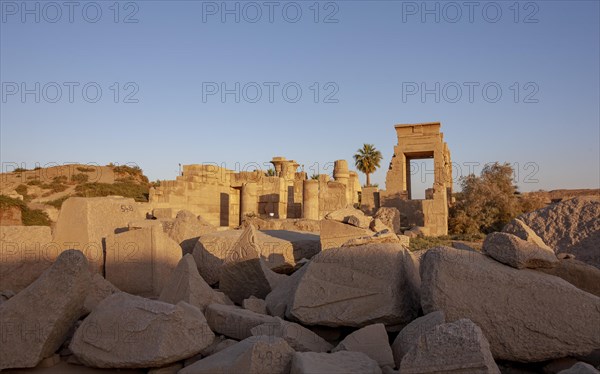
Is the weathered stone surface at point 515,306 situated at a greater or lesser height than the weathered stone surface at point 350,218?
lesser

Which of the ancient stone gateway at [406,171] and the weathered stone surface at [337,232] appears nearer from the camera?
the weathered stone surface at [337,232]

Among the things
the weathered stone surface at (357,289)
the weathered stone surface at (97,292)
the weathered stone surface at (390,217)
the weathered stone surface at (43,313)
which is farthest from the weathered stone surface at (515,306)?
the weathered stone surface at (390,217)

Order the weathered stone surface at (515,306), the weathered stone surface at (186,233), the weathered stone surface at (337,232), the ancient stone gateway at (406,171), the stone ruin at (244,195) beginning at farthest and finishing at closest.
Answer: the stone ruin at (244,195), the ancient stone gateway at (406,171), the weathered stone surface at (337,232), the weathered stone surface at (186,233), the weathered stone surface at (515,306)

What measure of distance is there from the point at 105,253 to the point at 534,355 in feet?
13.1

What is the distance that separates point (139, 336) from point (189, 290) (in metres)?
0.81

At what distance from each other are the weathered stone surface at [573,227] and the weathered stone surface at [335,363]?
3577 mm

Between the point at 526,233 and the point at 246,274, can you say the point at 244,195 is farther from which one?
the point at 526,233

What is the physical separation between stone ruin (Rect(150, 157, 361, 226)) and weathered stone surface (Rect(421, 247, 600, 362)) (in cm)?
1448

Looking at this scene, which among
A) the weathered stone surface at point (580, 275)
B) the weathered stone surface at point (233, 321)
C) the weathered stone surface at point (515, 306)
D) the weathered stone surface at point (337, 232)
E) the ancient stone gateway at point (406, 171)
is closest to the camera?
the weathered stone surface at point (515, 306)

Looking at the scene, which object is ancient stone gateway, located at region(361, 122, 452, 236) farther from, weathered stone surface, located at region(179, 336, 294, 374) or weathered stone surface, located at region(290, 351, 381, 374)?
weathered stone surface, located at region(179, 336, 294, 374)

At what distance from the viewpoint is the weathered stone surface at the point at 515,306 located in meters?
2.95

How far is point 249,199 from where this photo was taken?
20.3m

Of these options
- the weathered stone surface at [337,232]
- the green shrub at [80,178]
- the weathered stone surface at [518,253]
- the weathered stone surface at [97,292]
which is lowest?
the weathered stone surface at [97,292]

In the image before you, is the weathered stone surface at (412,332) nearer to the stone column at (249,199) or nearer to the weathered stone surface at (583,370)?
the weathered stone surface at (583,370)
